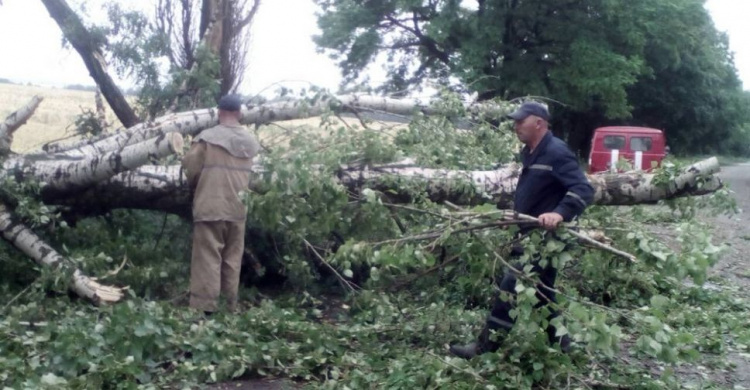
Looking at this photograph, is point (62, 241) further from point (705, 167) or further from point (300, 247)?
point (705, 167)

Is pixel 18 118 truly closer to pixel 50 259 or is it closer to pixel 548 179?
pixel 50 259

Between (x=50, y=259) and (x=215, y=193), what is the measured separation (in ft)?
4.03

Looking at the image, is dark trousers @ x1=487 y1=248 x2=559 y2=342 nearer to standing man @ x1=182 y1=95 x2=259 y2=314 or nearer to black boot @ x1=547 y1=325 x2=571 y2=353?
black boot @ x1=547 y1=325 x2=571 y2=353

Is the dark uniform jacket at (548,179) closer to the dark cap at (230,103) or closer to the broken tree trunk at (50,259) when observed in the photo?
the dark cap at (230,103)

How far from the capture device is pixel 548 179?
5.27 meters

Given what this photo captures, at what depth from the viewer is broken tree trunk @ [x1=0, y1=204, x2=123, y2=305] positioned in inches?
248

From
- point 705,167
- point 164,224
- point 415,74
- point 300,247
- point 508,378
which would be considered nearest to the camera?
point 508,378

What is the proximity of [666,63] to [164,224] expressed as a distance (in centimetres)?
3066

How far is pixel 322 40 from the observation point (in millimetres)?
31938

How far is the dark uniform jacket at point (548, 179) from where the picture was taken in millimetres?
5148

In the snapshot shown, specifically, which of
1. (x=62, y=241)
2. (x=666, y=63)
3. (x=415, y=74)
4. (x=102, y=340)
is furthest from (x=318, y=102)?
(x=666, y=63)

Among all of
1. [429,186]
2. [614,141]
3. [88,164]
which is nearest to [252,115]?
[88,164]

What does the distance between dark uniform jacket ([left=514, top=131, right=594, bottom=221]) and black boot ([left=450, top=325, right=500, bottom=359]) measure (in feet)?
2.40

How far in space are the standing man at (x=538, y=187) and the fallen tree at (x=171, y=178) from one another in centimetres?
122
